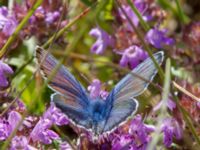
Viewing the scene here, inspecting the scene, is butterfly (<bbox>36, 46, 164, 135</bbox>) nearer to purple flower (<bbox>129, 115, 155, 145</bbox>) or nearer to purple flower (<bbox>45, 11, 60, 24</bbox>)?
purple flower (<bbox>129, 115, 155, 145</bbox>)

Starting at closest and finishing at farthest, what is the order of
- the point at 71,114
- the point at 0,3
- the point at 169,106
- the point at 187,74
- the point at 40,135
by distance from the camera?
the point at 71,114 < the point at 40,135 < the point at 169,106 < the point at 0,3 < the point at 187,74

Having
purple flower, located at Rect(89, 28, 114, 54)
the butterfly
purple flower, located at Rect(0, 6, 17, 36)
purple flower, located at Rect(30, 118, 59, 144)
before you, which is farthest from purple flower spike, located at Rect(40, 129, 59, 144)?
purple flower, located at Rect(89, 28, 114, 54)

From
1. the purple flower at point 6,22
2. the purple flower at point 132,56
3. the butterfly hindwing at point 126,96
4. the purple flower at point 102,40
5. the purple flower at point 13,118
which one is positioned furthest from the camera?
the purple flower at point 102,40

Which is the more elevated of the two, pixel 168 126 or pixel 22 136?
pixel 22 136

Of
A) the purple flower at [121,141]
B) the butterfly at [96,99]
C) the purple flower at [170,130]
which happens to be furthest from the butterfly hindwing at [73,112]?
the purple flower at [170,130]

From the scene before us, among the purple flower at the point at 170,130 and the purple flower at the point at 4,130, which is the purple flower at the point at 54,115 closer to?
the purple flower at the point at 4,130

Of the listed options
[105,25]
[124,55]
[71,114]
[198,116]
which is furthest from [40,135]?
[105,25]

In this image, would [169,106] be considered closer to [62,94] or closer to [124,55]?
[62,94]
